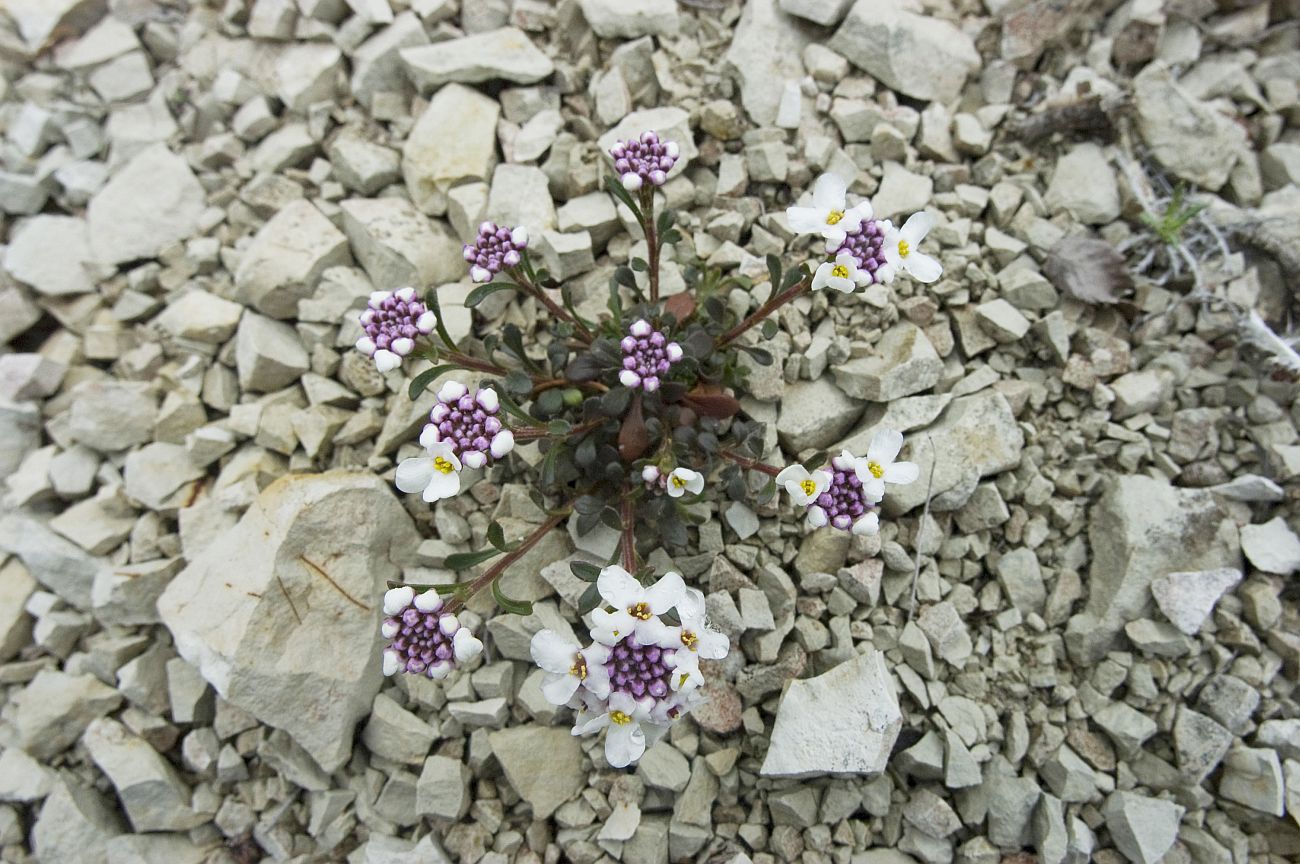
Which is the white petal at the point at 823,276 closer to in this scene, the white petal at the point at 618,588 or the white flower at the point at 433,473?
the white petal at the point at 618,588

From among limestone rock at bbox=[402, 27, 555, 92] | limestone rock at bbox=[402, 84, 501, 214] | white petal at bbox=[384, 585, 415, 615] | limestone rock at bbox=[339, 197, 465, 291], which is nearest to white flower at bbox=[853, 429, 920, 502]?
white petal at bbox=[384, 585, 415, 615]

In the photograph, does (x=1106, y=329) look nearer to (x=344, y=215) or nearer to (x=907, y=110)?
(x=907, y=110)

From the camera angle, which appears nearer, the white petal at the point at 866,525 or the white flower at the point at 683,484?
the white petal at the point at 866,525

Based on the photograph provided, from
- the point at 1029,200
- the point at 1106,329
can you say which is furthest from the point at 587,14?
the point at 1106,329

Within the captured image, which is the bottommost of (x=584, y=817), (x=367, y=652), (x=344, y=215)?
(x=584, y=817)

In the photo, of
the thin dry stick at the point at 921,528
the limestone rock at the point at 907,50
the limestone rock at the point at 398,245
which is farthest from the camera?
the limestone rock at the point at 907,50

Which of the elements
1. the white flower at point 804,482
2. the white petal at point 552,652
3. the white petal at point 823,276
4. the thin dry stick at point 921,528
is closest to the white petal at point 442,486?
the white petal at point 552,652

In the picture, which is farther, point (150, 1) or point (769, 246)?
point (150, 1)
